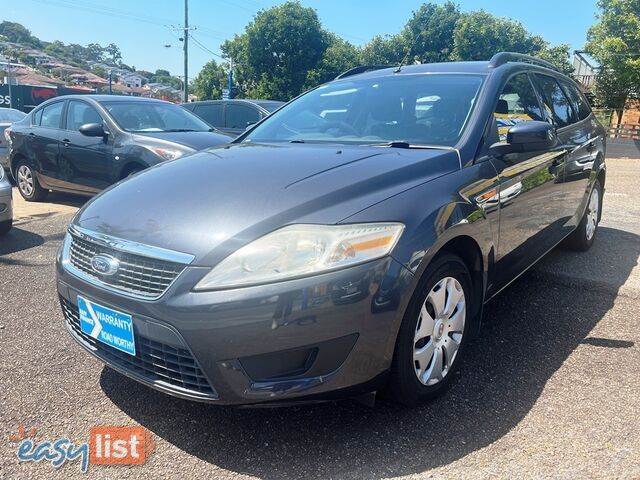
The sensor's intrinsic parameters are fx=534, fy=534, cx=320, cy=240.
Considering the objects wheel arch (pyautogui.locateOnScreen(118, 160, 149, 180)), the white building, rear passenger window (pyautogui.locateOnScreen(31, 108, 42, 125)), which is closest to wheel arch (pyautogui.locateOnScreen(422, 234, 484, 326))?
wheel arch (pyautogui.locateOnScreen(118, 160, 149, 180))

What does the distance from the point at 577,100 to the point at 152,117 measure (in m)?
5.06

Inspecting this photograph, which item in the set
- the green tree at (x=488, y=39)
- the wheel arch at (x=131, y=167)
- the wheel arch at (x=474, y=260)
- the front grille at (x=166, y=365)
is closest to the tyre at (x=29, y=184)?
the wheel arch at (x=131, y=167)

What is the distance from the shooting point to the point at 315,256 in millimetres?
1948

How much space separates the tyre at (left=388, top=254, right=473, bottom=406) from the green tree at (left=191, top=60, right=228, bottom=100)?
42.0 m

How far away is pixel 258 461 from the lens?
210 cm

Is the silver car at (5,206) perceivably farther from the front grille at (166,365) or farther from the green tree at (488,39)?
the green tree at (488,39)

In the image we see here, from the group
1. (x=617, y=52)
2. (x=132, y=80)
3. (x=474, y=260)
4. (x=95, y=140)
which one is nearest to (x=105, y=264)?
(x=474, y=260)

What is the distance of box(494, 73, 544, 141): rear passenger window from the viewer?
3078 mm

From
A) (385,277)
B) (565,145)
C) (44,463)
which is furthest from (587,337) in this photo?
(44,463)

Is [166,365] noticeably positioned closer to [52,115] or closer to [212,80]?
[52,115]

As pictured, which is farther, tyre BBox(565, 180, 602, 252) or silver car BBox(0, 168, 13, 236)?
silver car BBox(0, 168, 13, 236)

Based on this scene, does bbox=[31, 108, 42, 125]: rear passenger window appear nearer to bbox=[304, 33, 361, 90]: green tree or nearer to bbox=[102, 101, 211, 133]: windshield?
bbox=[102, 101, 211, 133]: windshield

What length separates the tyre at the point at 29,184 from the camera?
7832mm

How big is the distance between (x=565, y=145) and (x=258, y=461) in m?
3.13
